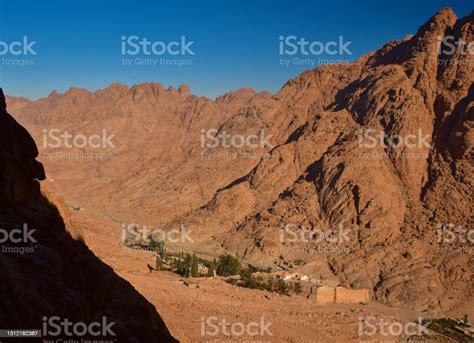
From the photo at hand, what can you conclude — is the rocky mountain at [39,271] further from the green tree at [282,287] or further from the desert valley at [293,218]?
the green tree at [282,287]

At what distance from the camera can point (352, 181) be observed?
229ft

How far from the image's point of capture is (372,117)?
78.9 m

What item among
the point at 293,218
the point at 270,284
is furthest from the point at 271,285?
the point at 293,218

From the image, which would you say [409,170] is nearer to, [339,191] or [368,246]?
[339,191]

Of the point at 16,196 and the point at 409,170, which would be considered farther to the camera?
the point at 409,170

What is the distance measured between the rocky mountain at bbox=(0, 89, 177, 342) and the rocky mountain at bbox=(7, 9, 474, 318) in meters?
39.9

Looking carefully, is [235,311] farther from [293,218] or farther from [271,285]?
[293,218]

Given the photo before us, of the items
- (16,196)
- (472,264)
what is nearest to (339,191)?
(472,264)

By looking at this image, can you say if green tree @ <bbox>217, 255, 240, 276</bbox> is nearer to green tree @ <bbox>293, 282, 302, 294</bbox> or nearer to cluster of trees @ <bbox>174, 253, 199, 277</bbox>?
cluster of trees @ <bbox>174, 253, 199, 277</bbox>

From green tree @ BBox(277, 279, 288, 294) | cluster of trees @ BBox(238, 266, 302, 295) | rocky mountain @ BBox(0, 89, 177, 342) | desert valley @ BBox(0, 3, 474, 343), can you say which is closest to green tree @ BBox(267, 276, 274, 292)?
cluster of trees @ BBox(238, 266, 302, 295)

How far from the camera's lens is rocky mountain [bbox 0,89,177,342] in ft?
41.1

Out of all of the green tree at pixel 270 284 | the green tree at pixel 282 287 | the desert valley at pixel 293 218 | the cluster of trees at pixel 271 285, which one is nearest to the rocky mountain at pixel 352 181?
the desert valley at pixel 293 218

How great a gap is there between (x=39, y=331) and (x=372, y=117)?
7215 cm

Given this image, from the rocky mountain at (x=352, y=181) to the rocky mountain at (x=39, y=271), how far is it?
39.9m
